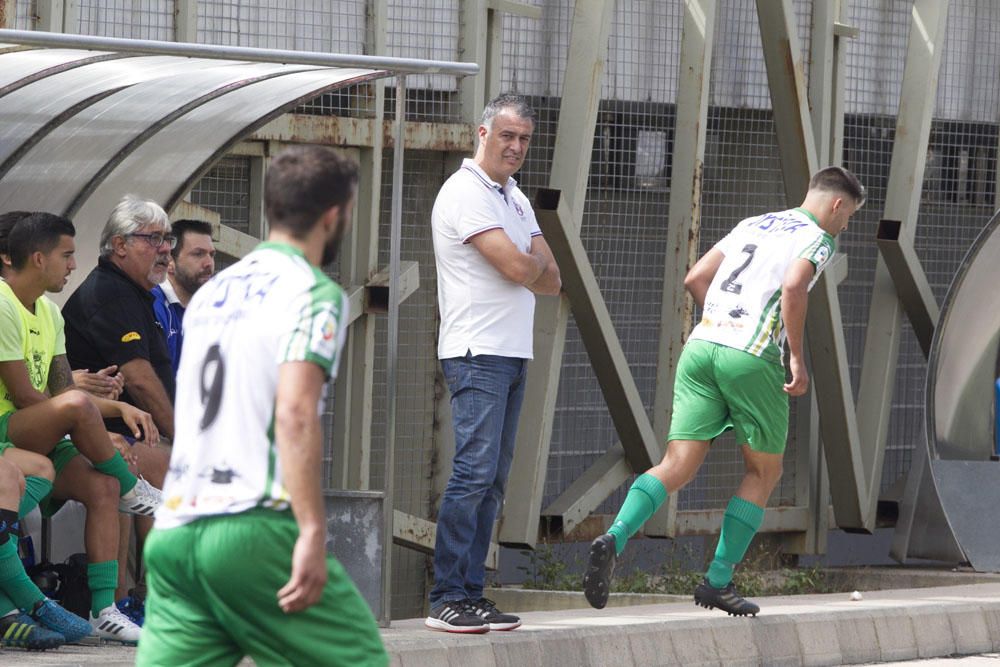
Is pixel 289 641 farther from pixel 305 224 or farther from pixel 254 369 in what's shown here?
pixel 305 224

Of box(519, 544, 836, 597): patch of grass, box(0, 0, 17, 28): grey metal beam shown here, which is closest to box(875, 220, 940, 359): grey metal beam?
box(519, 544, 836, 597): patch of grass

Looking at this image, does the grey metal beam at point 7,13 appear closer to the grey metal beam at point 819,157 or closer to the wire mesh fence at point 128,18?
the wire mesh fence at point 128,18

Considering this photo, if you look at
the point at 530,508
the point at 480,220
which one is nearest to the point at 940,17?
the point at 530,508

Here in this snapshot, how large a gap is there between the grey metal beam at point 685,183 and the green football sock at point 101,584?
4805mm

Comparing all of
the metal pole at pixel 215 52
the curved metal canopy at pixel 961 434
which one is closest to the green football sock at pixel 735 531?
the metal pole at pixel 215 52

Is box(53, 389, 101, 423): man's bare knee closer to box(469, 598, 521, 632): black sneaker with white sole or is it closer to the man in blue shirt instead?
the man in blue shirt

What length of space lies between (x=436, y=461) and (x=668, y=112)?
247cm

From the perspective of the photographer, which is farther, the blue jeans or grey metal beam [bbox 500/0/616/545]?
grey metal beam [bbox 500/0/616/545]

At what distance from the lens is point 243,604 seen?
3828 mm

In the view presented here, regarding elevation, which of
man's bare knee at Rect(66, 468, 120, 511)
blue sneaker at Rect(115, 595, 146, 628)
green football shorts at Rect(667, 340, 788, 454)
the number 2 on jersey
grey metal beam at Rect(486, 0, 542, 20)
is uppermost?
grey metal beam at Rect(486, 0, 542, 20)

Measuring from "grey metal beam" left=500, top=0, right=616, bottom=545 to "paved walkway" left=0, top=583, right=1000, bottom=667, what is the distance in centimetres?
165

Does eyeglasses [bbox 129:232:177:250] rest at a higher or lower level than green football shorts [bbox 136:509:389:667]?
higher

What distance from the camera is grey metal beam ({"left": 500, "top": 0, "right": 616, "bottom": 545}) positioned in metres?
10.1

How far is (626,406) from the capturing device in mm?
10469
